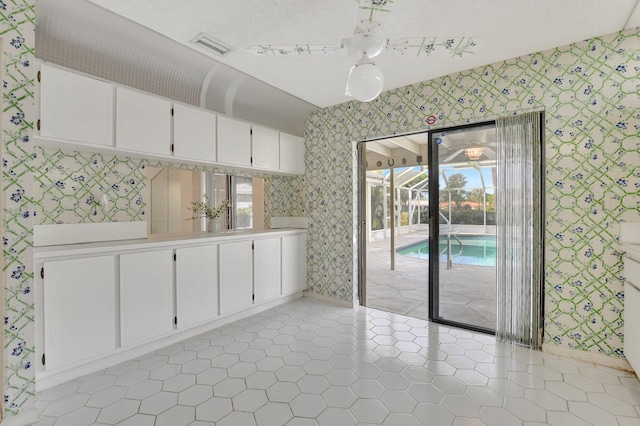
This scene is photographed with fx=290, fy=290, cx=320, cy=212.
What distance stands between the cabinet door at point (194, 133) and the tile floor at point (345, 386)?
189 cm

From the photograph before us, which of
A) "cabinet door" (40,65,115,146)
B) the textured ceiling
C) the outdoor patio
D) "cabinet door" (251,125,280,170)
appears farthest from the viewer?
"cabinet door" (251,125,280,170)

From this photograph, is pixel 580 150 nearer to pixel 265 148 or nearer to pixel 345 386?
pixel 345 386

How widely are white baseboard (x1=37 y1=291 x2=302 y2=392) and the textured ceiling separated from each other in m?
2.61

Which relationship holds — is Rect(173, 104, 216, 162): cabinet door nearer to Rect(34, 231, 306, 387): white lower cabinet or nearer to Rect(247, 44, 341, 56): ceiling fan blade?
Rect(34, 231, 306, 387): white lower cabinet

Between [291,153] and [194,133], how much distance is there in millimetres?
1460

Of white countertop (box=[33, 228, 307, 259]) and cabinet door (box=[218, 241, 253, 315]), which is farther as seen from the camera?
cabinet door (box=[218, 241, 253, 315])

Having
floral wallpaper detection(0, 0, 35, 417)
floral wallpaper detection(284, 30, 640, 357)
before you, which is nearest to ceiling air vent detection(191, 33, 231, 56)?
floral wallpaper detection(0, 0, 35, 417)

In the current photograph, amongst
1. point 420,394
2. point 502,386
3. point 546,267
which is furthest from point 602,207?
point 420,394

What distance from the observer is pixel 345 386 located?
2066 millimetres

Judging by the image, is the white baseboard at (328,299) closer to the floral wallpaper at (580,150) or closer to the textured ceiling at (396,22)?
the floral wallpaper at (580,150)

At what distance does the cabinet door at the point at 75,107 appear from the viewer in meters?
2.11

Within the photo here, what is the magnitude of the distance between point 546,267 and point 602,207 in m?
0.65

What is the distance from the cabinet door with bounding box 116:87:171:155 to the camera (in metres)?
2.50

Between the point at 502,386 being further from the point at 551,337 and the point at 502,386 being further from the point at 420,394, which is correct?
the point at 551,337
